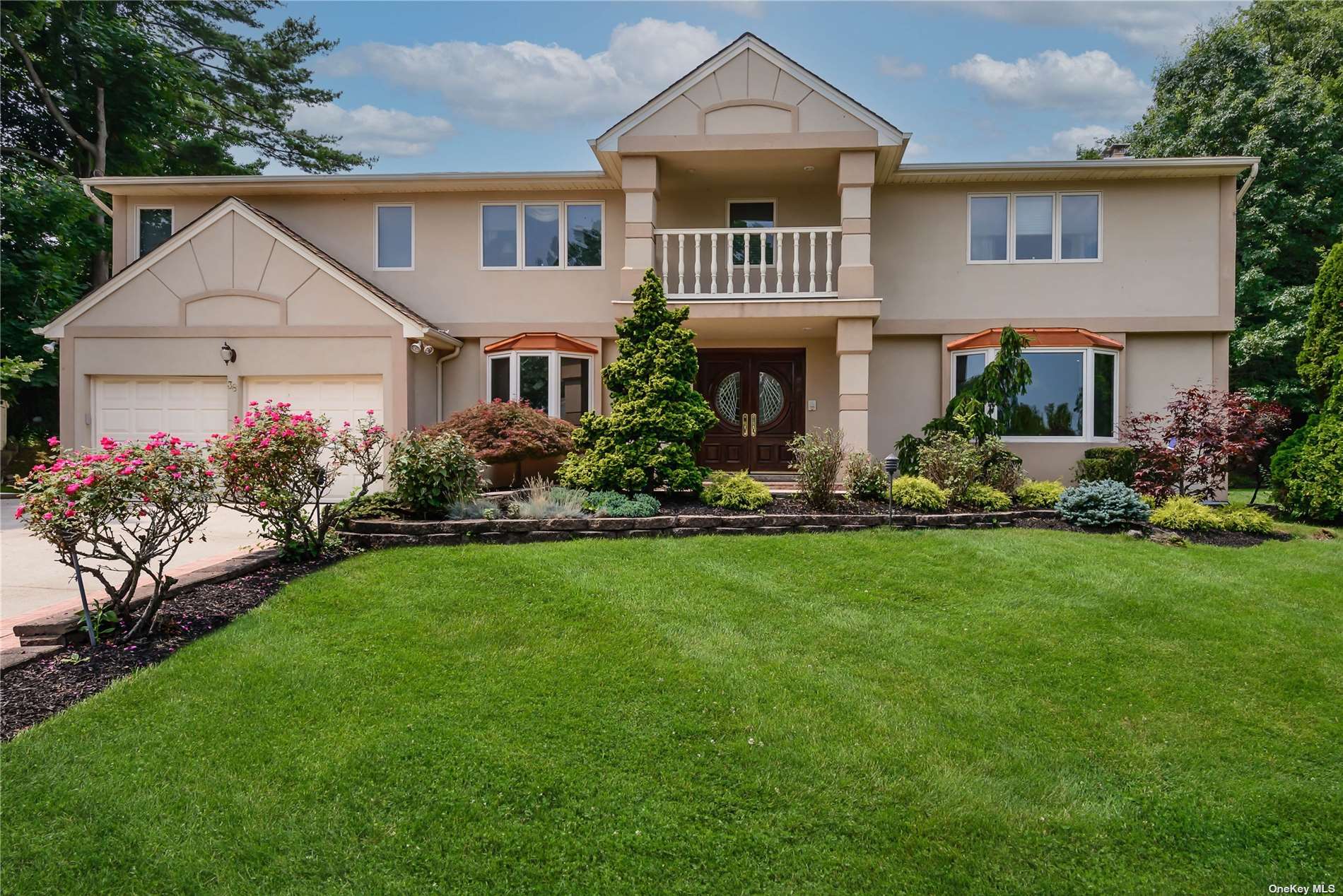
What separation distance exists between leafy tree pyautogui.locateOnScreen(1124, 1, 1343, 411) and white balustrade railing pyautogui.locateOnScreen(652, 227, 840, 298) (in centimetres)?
1296

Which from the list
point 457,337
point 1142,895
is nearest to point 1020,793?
point 1142,895

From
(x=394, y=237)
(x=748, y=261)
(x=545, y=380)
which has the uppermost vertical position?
(x=394, y=237)

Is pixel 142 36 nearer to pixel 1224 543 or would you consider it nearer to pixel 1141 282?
pixel 1141 282

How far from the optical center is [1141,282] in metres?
12.3

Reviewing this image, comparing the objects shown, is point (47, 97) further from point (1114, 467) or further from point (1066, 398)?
point (1114, 467)

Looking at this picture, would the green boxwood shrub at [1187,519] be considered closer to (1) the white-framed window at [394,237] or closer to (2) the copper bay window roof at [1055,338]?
(2) the copper bay window roof at [1055,338]

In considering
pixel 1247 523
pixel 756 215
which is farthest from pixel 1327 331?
pixel 756 215

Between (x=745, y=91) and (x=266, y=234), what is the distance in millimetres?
8596

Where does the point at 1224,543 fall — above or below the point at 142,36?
below

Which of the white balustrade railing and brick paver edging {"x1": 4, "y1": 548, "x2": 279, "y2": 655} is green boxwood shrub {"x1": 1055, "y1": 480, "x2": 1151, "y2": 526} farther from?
brick paver edging {"x1": 4, "y1": 548, "x2": 279, "y2": 655}

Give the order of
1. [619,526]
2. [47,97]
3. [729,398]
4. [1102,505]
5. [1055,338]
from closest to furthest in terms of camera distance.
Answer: [619,526]
[1102,505]
[1055,338]
[729,398]
[47,97]

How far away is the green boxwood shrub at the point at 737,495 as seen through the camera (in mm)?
8586

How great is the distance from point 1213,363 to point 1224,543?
6.02 metres

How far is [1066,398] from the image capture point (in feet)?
39.5
